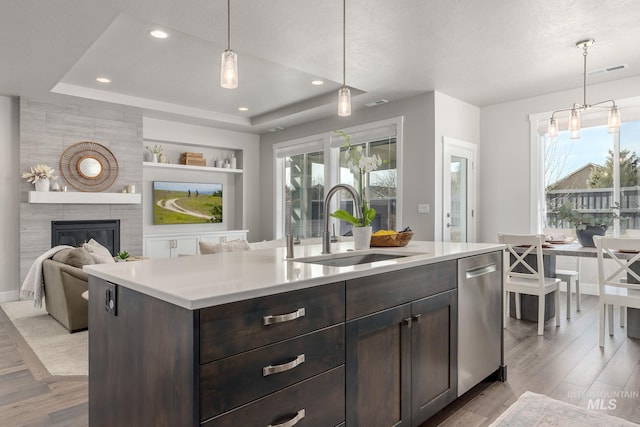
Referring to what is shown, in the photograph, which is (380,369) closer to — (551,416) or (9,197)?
(551,416)

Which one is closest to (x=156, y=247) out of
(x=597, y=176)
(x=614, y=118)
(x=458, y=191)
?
(x=458, y=191)

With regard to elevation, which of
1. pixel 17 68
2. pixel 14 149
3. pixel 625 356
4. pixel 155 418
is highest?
pixel 17 68

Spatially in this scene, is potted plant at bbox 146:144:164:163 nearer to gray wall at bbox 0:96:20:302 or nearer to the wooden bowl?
gray wall at bbox 0:96:20:302

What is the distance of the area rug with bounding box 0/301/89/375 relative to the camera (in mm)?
2830

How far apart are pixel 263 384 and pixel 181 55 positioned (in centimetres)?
381

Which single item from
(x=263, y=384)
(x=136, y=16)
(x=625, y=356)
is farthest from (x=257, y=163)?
(x=263, y=384)

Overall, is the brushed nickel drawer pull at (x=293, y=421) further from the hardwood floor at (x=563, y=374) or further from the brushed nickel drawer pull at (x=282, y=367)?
the hardwood floor at (x=563, y=374)

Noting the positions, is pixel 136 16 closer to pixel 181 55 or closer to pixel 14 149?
pixel 181 55

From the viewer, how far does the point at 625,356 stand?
2.94m

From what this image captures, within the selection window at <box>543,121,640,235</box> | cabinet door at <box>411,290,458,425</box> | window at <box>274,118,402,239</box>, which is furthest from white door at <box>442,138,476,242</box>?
cabinet door at <box>411,290,458,425</box>

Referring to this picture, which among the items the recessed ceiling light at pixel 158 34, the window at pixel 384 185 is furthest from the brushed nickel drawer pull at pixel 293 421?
the window at pixel 384 185

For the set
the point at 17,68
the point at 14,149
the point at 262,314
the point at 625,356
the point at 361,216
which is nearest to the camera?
the point at 262,314

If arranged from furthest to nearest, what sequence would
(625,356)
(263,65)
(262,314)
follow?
(263,65) → (625,356) → (262,314)

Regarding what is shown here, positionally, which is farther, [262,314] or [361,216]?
[361,216]
